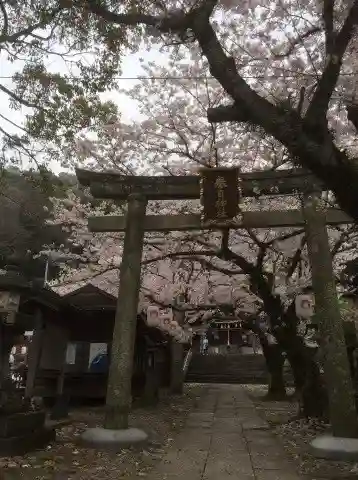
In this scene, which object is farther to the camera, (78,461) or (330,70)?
(78,461)

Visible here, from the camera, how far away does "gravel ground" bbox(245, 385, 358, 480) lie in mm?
5902

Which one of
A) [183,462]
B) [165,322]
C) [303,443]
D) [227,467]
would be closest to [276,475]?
[227,467]

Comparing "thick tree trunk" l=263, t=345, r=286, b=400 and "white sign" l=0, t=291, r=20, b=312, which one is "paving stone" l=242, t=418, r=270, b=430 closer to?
"thick tree trunk" l=263, t=345, r=286, b=400

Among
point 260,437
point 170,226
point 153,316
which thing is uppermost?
point 170,226

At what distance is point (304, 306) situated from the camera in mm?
10656

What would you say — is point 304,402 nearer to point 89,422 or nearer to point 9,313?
point 89,422

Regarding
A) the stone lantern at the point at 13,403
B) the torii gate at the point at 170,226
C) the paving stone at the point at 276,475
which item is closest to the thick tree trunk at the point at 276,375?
the torii gate at the point at 170,226

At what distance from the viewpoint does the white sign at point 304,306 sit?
34.6 ft

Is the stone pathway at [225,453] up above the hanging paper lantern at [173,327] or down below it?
below

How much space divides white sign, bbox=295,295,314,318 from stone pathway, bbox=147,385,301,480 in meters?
2.73

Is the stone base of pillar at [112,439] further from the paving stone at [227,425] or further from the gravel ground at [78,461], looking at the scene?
the paving stone at [227,425]

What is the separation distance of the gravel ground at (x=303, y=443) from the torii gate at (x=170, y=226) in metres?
0.91

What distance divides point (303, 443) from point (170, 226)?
4720mm

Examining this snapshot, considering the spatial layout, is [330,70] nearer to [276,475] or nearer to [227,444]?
[276,475]
